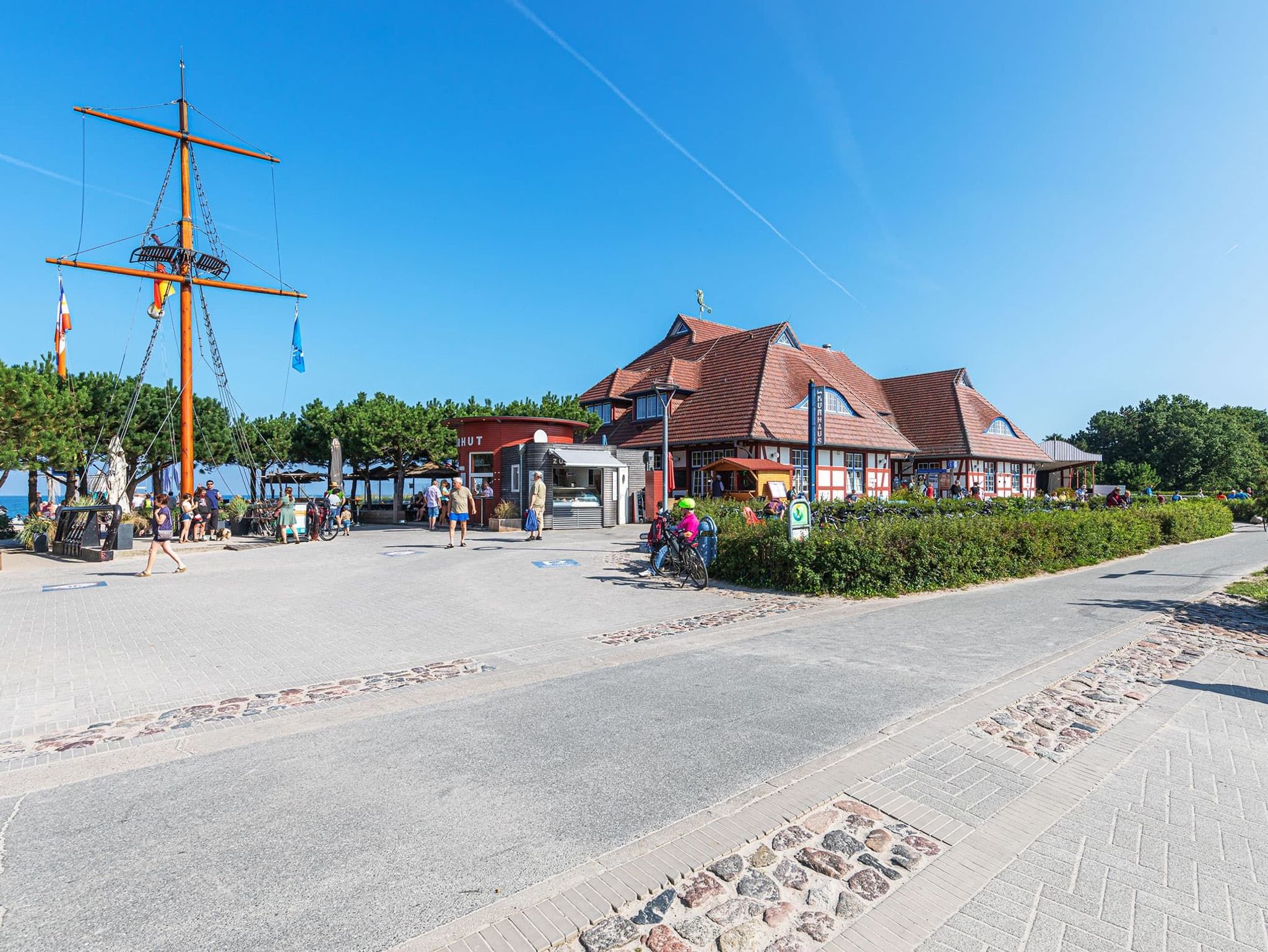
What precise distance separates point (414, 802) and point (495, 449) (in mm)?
23892

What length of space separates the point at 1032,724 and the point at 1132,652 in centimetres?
330

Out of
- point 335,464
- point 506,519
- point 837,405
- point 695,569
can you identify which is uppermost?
point 837,405

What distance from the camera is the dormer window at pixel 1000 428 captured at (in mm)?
42438

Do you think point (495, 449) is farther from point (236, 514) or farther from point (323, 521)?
point (236, 514)

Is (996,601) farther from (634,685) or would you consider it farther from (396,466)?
(396,466)

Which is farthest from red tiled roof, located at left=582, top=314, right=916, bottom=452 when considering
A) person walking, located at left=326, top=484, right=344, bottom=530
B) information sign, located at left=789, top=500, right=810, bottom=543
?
information sign, located at left=789, top=500, right=810, bottom=543

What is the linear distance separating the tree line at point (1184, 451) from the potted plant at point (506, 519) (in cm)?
5319

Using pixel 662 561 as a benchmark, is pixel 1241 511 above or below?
above

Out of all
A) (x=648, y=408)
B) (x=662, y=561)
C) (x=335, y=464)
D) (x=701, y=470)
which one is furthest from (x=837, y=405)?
(x=662, y=561)

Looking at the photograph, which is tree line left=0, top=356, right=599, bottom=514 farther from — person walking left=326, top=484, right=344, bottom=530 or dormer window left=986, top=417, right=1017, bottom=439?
dormer window left=986, top=417, right=1017, bottom=439

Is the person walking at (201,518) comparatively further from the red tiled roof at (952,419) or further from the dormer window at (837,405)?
the red tiled roof at (952,419)

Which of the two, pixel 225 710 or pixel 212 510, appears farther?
pixel 212 510

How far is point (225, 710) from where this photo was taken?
5402 millimetres

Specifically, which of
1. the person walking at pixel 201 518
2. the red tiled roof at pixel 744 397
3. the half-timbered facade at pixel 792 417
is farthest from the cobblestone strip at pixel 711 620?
the red tiled roof at pixel 744 397
